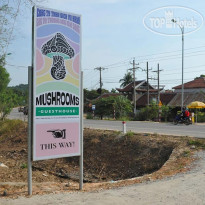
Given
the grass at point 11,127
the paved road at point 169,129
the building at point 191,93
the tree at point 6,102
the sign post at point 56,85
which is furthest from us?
the building at point 191,93

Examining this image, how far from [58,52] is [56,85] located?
656mm

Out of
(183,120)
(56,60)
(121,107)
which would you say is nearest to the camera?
(56,60)

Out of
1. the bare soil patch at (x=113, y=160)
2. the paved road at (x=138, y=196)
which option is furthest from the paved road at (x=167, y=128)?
the paved road at (x=138, y=196)

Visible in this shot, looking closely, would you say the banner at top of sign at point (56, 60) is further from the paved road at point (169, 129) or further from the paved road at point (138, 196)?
the paved road at point (169, 129)

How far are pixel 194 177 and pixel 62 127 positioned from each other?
3.43 metres

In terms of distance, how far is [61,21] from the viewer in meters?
5.73

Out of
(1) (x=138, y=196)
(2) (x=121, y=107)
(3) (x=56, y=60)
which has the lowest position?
(1) (x=138, y=196)

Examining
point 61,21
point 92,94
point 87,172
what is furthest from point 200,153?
point 92,94

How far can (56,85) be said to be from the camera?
224 inches

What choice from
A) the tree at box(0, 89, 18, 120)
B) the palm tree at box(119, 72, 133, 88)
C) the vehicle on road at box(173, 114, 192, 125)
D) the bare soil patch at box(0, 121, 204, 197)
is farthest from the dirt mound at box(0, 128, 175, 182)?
the palm tree at box(119, 72, 133, 88)

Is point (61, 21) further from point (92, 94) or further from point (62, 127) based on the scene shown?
point (92, 94)

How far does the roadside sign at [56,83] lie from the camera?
543cm

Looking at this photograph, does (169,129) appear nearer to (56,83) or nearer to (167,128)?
(167,128)

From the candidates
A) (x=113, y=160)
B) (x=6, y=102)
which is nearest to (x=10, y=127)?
(x=6, y=102)
